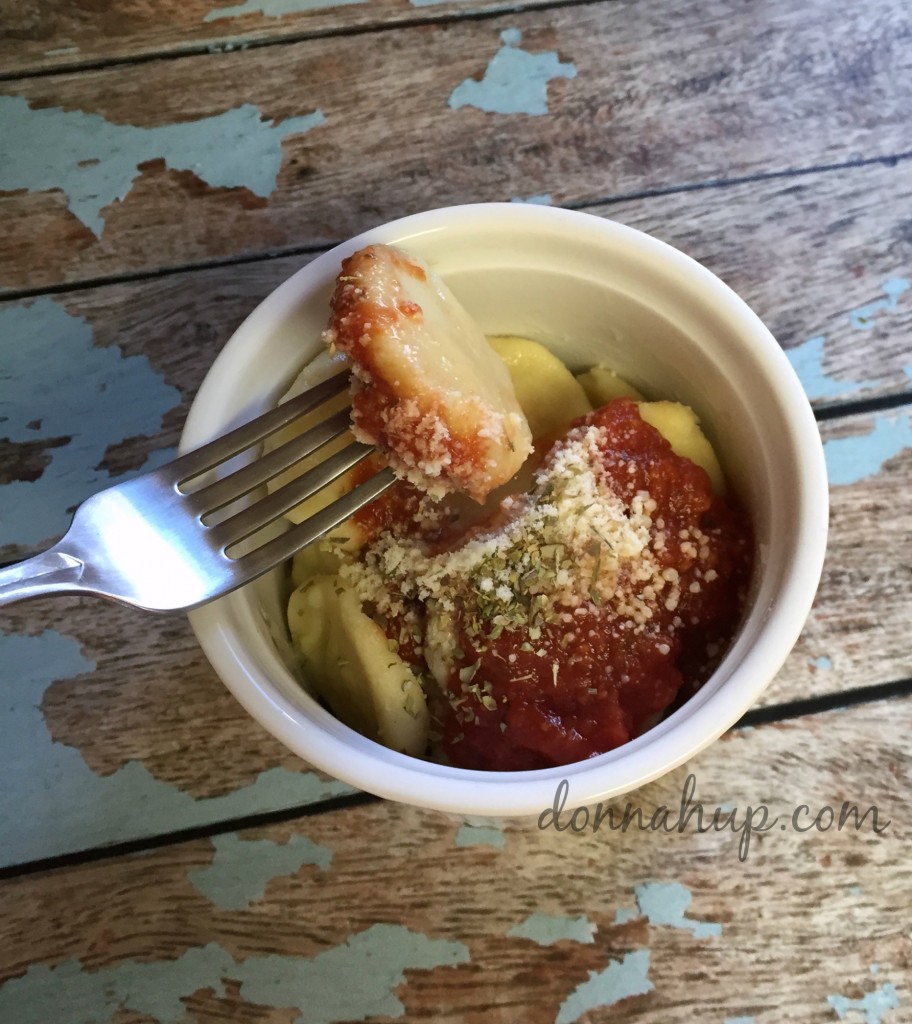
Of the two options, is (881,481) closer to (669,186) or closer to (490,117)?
(669,186)

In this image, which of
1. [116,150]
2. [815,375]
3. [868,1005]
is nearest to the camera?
[868,1005]

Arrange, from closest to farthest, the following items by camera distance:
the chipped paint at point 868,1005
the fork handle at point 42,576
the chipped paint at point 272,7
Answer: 1. the fork handle at point 42,576
2. the chipped paint at point 868,1005
3. the chipped paint at point 272,7

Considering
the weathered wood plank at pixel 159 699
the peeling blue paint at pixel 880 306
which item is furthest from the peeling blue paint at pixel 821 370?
the weathered wood plank at pixel 159 699

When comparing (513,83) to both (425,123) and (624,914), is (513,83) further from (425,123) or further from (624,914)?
(624,914)

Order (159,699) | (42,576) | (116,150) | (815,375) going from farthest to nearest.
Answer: (116,150) → (815,375) → (159,699) → (42,576)

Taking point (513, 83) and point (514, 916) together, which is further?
point (513, 83)

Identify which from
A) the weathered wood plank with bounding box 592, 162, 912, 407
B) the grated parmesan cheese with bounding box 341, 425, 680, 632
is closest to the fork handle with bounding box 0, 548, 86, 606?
the grated parmesan cheese with bounding box 341, 425, 680, 632

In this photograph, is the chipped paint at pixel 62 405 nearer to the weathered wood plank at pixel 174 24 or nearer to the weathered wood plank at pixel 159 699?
the weathered wood plank at pixel 159 699

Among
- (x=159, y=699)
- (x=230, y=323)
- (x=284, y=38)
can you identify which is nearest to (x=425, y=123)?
(x=284, y=38)
